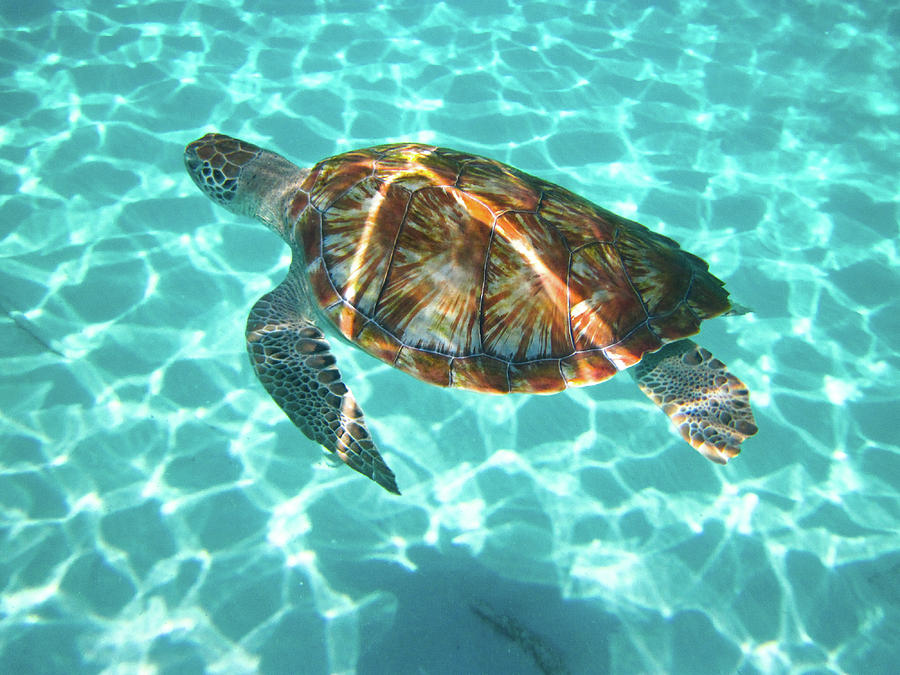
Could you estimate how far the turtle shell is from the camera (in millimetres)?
2961

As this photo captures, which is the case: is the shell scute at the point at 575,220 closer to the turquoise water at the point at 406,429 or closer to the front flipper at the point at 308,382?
the turquoise water at the point at 406,429

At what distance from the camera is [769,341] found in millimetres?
4621

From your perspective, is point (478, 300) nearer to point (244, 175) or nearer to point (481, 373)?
point (481, 373)

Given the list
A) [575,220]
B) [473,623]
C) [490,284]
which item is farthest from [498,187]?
[473,623]

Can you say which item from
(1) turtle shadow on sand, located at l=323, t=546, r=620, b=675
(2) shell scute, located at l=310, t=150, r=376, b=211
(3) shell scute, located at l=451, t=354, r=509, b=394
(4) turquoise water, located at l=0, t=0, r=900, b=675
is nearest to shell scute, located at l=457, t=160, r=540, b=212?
(2) shell scute, located at l=310, t=150, r=376, b=211

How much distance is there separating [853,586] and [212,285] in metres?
5.50

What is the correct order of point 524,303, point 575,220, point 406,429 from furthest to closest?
point 406,429 → point 575,220 → point 524,303

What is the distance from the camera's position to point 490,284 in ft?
9.72

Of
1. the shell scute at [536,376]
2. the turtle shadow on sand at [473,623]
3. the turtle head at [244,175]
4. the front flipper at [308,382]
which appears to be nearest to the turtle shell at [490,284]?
the shell scute at [536,376]

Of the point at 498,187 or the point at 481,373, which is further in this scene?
the point at 498,187

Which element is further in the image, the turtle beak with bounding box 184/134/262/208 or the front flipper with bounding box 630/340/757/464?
the turtle beak with bounding box 184/134/262/208

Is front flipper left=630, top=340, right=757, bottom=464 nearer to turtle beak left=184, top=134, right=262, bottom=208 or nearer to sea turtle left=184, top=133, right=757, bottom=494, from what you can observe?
sea turtle left=184, top=133, right=757, bottom=494

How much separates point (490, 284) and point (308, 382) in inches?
51.0

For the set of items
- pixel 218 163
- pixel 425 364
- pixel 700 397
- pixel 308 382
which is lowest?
pixel 308 382
